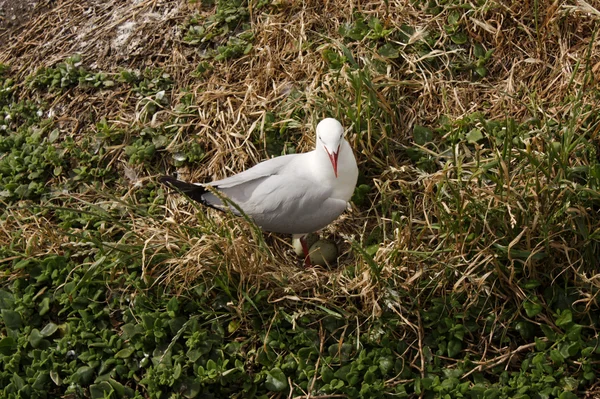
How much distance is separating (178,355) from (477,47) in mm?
2044

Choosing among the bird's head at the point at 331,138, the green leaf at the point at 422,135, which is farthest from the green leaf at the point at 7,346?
the green leaf at the point at 422,135

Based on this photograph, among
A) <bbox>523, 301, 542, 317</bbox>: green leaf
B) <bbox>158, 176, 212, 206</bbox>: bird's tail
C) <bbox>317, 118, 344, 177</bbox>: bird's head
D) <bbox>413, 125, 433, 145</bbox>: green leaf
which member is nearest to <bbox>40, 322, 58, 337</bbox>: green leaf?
<bbox>158, 176, 212, 206</bbox>: bird's tail

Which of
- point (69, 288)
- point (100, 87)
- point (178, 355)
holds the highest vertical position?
point (100, 87)

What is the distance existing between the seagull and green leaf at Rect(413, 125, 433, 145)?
16.3 inches

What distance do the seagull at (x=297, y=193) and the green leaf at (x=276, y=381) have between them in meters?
0.63

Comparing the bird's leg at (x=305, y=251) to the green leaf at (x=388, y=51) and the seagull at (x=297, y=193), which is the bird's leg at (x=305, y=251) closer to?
the seagull at (x=297, y=193)

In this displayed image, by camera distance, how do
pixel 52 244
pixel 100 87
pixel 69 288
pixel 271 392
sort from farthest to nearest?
pixel 100 87, pixel 52 244, pixel 69 288, pixel 271 392

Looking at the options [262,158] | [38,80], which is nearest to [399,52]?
[262,158]

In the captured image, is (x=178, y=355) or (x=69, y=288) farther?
(x=69, y=288)

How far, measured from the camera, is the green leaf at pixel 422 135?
320 centimetres

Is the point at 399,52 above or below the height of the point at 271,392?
above

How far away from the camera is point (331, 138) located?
110 inches

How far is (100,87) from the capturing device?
12.4ft

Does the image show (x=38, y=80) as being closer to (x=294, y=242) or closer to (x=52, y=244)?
(x=52, y=244)
